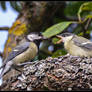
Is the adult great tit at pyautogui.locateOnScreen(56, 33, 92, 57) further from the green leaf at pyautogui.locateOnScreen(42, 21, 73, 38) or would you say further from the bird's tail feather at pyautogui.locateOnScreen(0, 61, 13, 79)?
the bird's tail feather at pyautogui.locateOnScreen(0, 61, 13, 79)

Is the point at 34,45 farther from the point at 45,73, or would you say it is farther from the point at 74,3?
→ the point at 74,3

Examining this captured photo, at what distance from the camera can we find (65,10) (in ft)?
19.7

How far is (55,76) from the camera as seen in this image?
3438 millimetres

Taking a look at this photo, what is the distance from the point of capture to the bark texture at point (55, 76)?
3.29 m

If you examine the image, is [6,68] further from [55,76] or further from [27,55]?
[55,76]

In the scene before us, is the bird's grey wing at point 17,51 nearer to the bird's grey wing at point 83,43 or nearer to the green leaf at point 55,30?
the green leaf at point 55,30

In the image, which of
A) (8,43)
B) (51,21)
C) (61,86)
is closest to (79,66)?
(61,86)

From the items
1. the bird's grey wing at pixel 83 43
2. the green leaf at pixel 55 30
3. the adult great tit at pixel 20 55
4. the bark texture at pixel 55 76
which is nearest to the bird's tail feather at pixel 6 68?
the adult great tit at pixel 20 55

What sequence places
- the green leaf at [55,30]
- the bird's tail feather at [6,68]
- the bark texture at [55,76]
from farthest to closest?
the green leaf at [55,30]
the bird's tail feather at [6,68]
the bark texture at [55,76]

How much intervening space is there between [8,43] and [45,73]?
181cm

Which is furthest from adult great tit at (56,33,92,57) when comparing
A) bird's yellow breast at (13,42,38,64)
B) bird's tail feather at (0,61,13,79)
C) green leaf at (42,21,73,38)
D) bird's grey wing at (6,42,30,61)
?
bird's tail feather at (0,61,13,79)

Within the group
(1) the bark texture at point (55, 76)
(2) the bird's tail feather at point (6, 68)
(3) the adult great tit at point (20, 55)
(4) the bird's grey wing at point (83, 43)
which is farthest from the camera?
(4) the bird's grey wing at point (83, 43)

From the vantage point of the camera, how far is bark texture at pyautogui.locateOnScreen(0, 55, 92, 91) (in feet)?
10.8

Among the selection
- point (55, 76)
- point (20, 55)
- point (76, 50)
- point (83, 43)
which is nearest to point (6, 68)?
point (20, 55)
